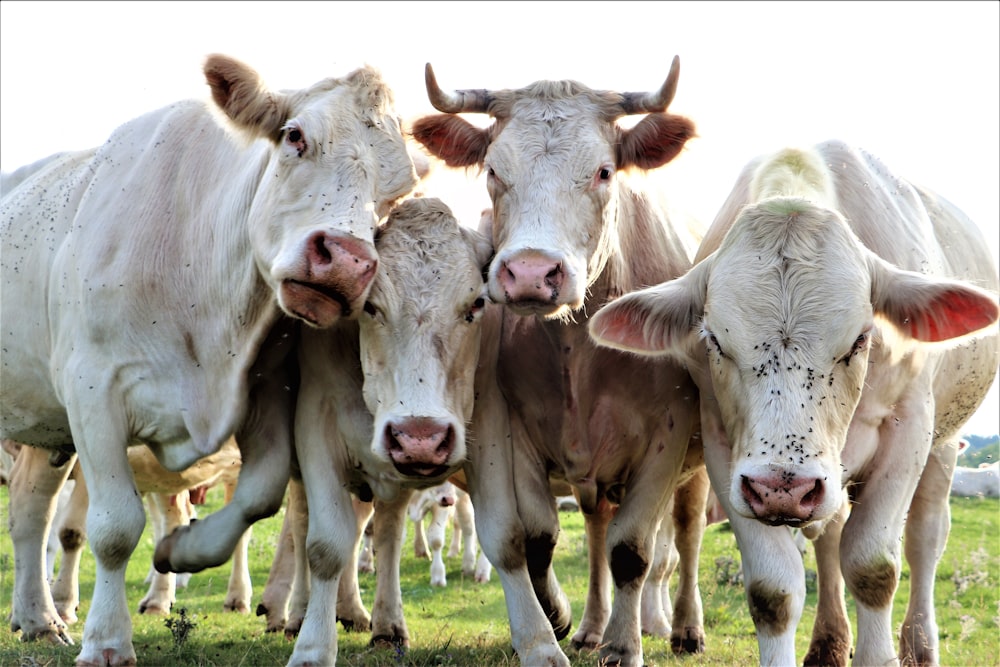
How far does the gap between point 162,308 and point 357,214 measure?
1.53 meters

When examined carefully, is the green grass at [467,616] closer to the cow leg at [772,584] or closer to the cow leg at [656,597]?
the cow leg at [656,597]

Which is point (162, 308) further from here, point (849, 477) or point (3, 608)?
point (3, 608)

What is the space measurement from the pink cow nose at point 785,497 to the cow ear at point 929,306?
1.08 m

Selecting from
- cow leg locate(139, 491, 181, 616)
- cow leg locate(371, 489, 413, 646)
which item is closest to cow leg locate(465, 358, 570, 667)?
cow leg locate(371, 489, 413, 646)

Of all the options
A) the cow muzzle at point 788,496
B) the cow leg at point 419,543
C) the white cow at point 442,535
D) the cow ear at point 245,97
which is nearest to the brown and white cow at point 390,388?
the cow ear at point 245,97

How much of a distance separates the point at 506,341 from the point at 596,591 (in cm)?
230

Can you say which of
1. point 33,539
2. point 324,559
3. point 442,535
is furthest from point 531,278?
point 442,535

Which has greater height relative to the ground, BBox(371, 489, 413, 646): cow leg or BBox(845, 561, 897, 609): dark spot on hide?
BBox(845, 561, 897, 609): dark spot on hide

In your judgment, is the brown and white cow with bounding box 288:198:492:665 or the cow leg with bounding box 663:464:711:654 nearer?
the brown and white cow with bounding box 288:198:492:665

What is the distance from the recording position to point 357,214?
21.5 ft

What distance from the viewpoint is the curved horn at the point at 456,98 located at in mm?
7402

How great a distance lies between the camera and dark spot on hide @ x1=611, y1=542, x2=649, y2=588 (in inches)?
295

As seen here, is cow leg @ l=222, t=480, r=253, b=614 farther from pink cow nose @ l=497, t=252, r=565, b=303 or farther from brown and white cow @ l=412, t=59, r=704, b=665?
pink cow nose @ l=497, t=252, r=565, b=303

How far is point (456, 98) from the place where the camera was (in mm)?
7418
